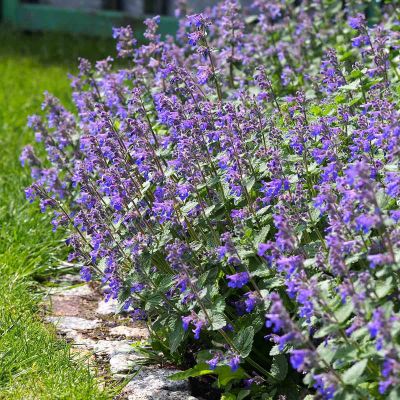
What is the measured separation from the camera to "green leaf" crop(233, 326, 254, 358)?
10.1 feet

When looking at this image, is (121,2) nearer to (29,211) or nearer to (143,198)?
(29,211)

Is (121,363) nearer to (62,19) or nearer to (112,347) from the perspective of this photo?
(112,347)

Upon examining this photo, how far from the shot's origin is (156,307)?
3385 mm

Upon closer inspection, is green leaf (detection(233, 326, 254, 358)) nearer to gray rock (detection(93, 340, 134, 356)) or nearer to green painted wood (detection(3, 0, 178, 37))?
gray rock (detection(93, 340, 134, 356))

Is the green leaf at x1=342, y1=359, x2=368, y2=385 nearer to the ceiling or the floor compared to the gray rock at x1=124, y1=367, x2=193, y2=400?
nearer to the ceiling

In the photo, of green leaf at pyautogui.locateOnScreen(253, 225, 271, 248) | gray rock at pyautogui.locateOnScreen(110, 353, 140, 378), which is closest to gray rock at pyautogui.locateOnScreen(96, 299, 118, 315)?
gray rock at pyautogui.locateOnScreen(110, 353, 140, 378)

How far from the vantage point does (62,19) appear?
1277 cm

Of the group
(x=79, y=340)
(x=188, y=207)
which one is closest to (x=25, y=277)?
(x=79, y=340)

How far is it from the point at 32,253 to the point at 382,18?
3190mm

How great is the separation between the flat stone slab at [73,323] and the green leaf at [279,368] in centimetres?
119

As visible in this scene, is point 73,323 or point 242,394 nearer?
point 242,394

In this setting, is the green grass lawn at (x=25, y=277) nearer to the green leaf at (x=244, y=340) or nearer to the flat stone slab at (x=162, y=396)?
the flat stone slab at (x=162, y=396)

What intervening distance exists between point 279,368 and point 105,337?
3.62ft

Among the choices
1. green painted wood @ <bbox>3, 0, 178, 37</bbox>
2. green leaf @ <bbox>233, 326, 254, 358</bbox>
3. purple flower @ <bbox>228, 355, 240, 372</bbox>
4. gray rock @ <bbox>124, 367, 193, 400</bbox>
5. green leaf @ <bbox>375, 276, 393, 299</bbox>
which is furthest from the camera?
green painted wood @ <bbox>3, 0, 178, 37</bbox>
